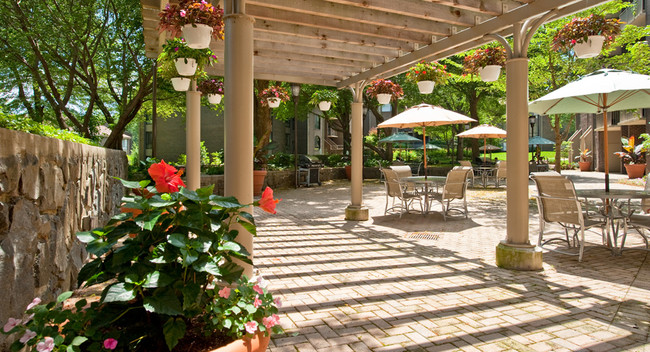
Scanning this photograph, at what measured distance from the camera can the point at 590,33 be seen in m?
4.34

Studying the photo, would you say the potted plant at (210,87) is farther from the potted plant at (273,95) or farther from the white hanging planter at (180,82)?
the potted plant at (273,95)

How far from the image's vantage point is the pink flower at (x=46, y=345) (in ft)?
4.58

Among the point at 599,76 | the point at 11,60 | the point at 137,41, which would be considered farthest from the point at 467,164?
the point at 11,60

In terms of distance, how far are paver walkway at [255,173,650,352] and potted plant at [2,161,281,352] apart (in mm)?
572

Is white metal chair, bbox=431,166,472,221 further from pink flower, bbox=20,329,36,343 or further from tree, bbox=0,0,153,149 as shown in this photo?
tree, bbox=0,0,153,149

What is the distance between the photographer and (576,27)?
14.5 ft

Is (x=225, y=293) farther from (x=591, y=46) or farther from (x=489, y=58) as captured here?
(x=489, y=58)

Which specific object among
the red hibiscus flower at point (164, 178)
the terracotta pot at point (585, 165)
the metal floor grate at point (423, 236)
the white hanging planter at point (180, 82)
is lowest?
the metal floor grate at point (423, 236)

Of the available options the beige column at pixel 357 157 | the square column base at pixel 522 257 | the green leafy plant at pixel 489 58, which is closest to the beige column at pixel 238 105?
the square column base at pixel 522 257

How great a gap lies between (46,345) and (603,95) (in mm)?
6456

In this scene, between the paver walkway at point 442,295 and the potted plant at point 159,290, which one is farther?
the paver walkway at point 442,295

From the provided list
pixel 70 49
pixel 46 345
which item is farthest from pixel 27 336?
pixel 70 49

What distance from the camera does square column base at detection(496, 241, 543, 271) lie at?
431 centimetres

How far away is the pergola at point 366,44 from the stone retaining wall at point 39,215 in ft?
3.93
